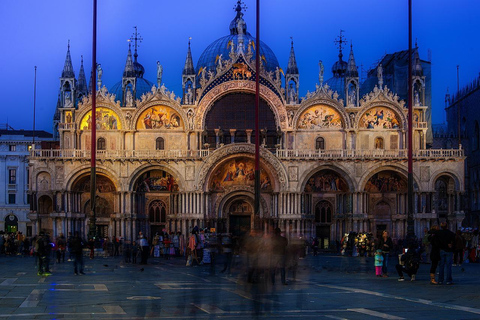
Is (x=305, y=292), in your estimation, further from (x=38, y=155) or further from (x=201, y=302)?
(x=38, y=155)

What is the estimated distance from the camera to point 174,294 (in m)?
21.7

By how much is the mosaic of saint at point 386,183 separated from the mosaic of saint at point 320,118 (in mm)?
5201

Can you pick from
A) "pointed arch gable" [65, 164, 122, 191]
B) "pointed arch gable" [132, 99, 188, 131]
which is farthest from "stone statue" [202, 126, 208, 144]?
"pointed arch gable" [65, 164, 122, 191]

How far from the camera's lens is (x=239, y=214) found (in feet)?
201

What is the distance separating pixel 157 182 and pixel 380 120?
1896 centimetres

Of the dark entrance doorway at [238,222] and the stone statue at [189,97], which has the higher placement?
the stone statue at [189,97]

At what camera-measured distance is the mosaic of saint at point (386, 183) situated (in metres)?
60.2

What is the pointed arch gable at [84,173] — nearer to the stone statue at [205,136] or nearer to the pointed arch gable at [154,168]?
the pointed arch gable at [154,168]

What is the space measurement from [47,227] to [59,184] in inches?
165

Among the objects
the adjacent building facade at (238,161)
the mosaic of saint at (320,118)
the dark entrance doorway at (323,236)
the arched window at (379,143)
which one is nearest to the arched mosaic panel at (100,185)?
the adjacent building facade at (238,161)

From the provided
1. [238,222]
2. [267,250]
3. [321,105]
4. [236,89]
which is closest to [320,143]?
[321,105]

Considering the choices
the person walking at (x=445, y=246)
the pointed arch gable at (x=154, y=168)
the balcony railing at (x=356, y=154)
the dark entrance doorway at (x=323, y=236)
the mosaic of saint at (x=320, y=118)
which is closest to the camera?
the person walking at (x=445, y=246)

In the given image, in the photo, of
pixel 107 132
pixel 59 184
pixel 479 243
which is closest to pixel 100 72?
pixel 107 132

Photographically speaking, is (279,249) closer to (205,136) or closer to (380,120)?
(205,136)
